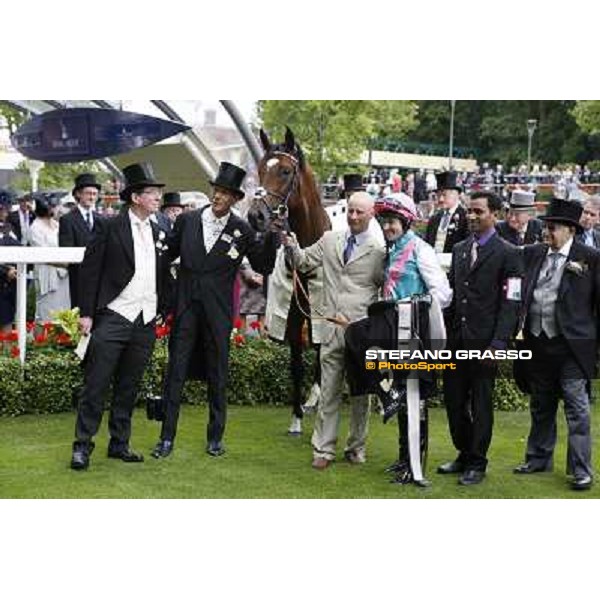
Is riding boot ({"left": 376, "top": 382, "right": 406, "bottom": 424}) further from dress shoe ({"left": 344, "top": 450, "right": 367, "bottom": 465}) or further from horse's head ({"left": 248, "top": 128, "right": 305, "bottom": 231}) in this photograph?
horse's head ({"left": 248, "top": 128, "right": 305, "bottom": 231})

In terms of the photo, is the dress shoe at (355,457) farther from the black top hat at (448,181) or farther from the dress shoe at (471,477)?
the black top hat at (448,181)

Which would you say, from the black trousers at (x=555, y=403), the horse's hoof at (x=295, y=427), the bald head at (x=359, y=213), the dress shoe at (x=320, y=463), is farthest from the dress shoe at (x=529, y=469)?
the bald head at (x=359, y=213)

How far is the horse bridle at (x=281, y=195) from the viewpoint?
23.4 feet

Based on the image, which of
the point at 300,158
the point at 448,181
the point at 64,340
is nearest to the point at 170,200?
the point at 64,340

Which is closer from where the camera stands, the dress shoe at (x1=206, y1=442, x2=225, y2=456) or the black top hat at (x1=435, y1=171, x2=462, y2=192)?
the dress shoe at (x1=206, y1=442, x2=225, y2=456)

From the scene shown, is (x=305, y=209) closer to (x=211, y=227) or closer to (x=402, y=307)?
(x=211, y=227)

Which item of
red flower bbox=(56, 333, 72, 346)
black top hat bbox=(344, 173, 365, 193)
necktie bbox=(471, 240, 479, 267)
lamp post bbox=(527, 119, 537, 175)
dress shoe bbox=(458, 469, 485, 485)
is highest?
lamp post bbox=(527, 119, 537, 175)

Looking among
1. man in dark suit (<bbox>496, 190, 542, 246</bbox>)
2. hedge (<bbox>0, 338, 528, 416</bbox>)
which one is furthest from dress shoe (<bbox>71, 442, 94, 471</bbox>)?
man in dark suit (<bbox>496, 190, 542, 246</bbox>)

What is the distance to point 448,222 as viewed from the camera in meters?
9.12

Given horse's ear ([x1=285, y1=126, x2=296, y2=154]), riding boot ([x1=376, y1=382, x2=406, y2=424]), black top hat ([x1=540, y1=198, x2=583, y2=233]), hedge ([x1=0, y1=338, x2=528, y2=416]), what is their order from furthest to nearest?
1. hedge ([x1=0, y1=338, x2=528, y2=416])
2. horse's ear ([x1=285, y1=126, x2=296, y2=154])
3. black top hat ([x1=540, y1=198, x2=583, y2=233])
4. riding boot ([x1=376, y1=382, x2=406, y2=424])

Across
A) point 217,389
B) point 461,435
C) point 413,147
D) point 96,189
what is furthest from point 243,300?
point 413,147

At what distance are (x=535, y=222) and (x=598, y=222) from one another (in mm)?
603

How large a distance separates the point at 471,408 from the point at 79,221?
16.5 feet

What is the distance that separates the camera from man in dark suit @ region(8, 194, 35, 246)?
42.7ft
